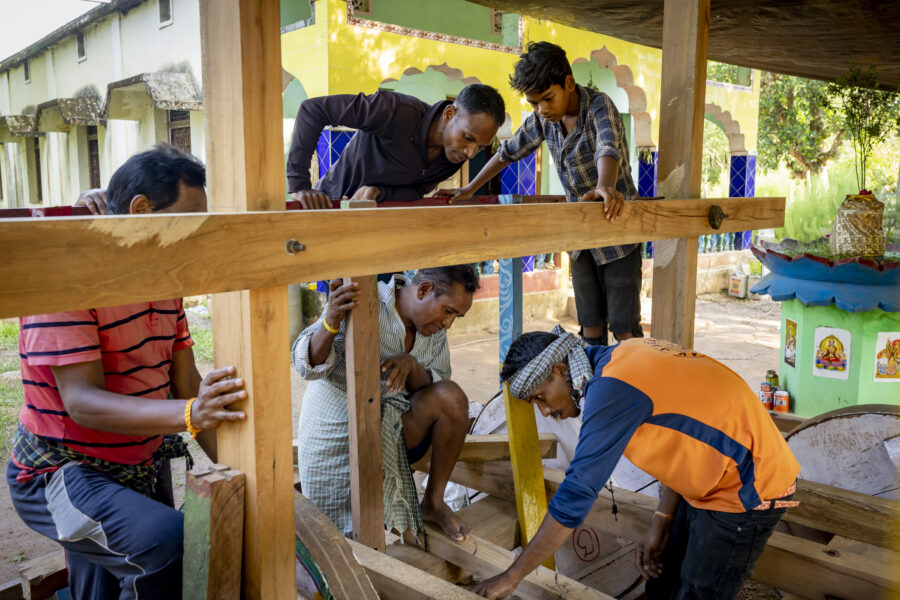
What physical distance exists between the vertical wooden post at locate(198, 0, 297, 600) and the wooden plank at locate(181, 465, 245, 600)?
0.02 metres

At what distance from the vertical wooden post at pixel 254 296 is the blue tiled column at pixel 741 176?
13302 mm

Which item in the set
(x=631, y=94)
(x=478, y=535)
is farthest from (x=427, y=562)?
(x=631, y=94)

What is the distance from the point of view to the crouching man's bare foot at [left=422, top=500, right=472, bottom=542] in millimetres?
2596

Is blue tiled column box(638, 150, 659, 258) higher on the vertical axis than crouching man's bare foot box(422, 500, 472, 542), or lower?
higher

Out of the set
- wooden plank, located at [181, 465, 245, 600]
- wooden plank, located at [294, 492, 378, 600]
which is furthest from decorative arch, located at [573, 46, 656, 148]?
wooden plank, located at [181, 465, 245, 600]

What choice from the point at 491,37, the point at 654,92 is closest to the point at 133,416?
the point at 491,37

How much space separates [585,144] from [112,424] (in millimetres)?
2464

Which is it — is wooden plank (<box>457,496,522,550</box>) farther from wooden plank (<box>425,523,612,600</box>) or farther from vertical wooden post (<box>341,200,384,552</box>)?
vertical wooden post (<box>341,200,384,552</box>)

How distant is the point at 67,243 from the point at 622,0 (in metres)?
2.88

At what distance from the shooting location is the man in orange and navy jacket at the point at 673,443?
6.89 feet

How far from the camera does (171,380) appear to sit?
7.02 ft

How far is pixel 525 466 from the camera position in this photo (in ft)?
9.16

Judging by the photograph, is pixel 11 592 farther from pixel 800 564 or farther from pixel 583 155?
pixel 583 155

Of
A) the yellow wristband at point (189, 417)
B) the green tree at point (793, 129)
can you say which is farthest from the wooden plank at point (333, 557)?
the green tree at point (793, 129)
